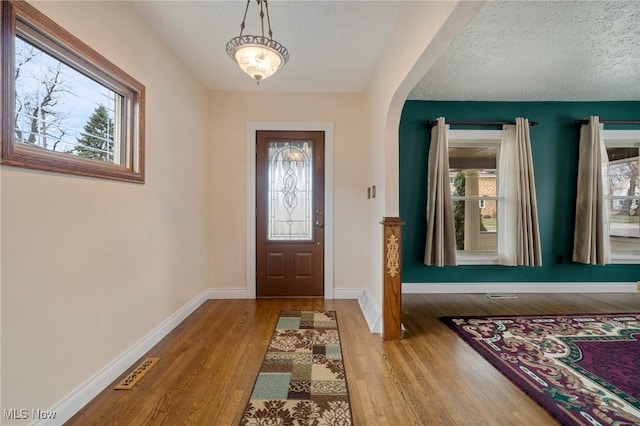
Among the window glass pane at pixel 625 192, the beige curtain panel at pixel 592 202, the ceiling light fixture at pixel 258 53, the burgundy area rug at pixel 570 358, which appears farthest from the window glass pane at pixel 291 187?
the window glass pane at pixel 625 192

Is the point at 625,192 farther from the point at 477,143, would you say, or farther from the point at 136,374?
the point at 136,374

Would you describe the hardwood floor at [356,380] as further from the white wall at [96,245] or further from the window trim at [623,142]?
the window trim at [623,142]

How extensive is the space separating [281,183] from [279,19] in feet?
6.30

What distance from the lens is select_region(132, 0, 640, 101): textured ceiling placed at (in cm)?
220

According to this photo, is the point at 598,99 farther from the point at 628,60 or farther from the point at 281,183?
the point at 281,183

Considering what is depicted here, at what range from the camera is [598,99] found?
3904 millimetres

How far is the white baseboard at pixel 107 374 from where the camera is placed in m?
1.57

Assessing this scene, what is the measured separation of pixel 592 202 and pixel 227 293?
5053 mm

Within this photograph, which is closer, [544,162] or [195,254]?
[195,254]

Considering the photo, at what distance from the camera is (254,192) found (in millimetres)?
3756

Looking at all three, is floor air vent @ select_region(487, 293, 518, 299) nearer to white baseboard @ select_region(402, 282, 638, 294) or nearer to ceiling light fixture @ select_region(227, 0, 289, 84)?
white baseboard @ select_region(402, 282, 638, 294)

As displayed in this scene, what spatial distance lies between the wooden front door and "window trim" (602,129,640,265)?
4166 mm

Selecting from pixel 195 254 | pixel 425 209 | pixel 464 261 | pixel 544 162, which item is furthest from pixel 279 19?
pixel 544 162

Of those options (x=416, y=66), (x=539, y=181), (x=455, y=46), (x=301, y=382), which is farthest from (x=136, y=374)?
(x=539, y=181)
